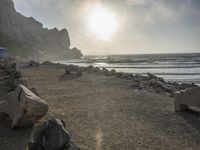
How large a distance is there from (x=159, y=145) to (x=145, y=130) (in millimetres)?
1291

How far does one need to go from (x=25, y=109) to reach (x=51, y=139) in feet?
8.37

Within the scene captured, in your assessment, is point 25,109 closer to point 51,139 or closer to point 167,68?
point 51,139

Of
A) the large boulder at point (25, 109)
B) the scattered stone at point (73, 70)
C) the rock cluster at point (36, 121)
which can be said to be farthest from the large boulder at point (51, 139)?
the scattered stone at point (73, 70)

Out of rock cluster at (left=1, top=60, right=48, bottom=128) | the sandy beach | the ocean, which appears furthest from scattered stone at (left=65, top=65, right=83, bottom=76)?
rock cluster at (left=1, top=60, right=48, bottom=128)

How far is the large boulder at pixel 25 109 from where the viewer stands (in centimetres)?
863

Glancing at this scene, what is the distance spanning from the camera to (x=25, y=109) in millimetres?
8578

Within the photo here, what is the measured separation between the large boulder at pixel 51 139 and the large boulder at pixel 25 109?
2.35 m

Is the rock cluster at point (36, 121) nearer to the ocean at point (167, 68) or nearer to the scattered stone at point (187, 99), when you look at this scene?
the scattered stone at point (187, 99)

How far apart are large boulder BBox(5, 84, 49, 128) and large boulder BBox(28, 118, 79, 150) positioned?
2.35 meters

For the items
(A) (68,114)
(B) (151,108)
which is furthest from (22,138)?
(B) (151,108)

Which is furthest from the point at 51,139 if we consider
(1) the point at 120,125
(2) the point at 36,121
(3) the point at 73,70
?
(3) the point at 73,70

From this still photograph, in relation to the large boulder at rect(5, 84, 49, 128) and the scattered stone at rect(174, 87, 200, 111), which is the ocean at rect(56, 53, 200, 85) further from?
the large boulder at rect(5, 84, 49, 128)

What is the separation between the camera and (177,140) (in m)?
8.33

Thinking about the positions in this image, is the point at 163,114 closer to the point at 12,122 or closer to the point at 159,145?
the point at 159,145
